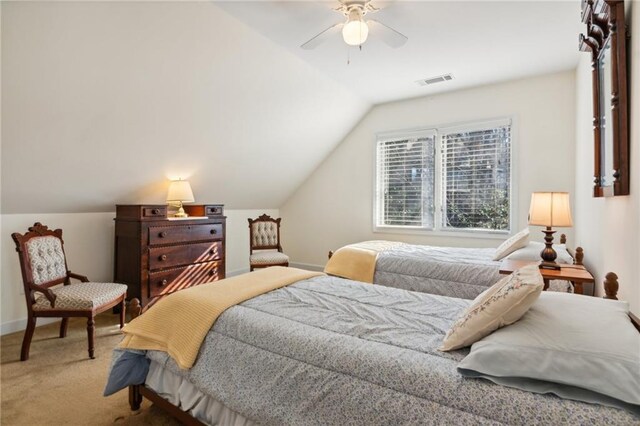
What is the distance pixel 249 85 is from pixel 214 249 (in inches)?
81.5

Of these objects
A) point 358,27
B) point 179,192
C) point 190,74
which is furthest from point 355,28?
point 179,192

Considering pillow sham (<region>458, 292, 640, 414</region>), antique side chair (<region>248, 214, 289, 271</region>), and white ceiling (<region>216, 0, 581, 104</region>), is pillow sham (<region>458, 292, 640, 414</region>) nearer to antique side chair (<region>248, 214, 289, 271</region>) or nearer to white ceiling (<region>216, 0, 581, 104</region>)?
white ceiling (<region>216, 0, 581, 104</region>)

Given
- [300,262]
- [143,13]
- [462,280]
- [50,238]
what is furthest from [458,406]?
[300,262]

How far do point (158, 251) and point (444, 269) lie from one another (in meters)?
2.97

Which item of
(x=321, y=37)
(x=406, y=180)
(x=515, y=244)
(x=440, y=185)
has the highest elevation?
(x=321, y=37)

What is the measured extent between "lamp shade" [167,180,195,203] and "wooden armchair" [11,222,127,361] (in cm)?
110

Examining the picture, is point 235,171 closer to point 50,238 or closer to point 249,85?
point 249,85

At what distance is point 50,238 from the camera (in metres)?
2.98

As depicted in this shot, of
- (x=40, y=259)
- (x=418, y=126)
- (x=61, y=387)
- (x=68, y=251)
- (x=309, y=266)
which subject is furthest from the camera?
(x=309, y=266)

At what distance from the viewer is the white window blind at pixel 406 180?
4820 millimetres

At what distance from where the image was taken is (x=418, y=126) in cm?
482

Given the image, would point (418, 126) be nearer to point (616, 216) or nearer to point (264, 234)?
point (264, 234)

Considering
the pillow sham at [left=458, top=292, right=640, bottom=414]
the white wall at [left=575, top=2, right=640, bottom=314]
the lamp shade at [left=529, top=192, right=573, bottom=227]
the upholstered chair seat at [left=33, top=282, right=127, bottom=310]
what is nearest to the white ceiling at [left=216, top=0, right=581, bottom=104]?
the white wall at [left=575, top=2, right=640, bottom=314]

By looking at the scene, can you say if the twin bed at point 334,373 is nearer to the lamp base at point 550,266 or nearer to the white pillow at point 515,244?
the lamp base at point 550,266
